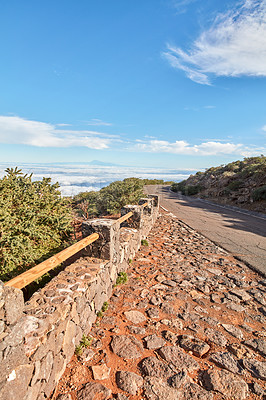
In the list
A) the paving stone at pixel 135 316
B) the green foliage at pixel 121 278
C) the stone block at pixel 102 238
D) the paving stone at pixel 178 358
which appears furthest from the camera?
the green foliage at pixel 121 278

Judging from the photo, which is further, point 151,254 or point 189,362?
point 151,254

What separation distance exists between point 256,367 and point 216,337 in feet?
1.79

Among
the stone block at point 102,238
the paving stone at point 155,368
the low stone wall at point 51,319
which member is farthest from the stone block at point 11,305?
the stone block at point 102,238

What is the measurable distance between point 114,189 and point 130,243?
6.23m

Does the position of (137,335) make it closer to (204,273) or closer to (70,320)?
(70,320)

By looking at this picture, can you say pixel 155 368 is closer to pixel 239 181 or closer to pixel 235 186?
pixel 235 186

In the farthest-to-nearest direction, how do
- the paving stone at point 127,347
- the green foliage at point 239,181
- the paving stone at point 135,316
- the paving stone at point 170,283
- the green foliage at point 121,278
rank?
1. the green foliage at point 239,181
2. the paving stone at point 170,283
3. the green foliage at point 121,278
4. the paving stone at point 135,316
5. the paving stone at point 127,347

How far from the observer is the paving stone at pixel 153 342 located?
2691mm

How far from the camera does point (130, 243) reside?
5.08m

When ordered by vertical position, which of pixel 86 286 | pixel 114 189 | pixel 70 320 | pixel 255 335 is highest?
pixel 114 189

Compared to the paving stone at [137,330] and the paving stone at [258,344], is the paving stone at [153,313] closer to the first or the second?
the paving stone at [137,330]

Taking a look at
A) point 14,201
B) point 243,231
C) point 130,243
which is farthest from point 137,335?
point 243,231

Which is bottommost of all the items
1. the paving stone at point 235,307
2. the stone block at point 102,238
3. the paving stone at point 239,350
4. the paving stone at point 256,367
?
the paving stone at point 235,307

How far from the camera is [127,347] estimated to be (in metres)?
2.64
